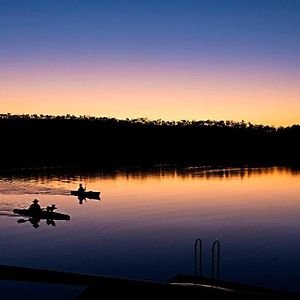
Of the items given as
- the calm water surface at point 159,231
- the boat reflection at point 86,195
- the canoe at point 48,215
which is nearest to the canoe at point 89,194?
the boat reflection at point 86,195

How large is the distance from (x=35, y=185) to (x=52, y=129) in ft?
272

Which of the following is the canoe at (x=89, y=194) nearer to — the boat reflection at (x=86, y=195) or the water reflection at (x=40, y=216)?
the boat reflection at (x=86, y=195)

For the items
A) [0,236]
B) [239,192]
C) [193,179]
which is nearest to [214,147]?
[193,179]

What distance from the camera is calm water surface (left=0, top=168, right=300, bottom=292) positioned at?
1892 cm

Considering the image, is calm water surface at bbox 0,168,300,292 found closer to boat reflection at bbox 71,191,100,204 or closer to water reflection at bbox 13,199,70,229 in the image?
water reflection at bbox 13,199,70,229

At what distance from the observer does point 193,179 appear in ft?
198

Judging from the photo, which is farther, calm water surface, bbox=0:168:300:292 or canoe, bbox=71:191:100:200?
canoe, bbox=71:191:100:200

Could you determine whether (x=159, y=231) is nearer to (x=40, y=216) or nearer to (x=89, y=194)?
(x=40, y=216)

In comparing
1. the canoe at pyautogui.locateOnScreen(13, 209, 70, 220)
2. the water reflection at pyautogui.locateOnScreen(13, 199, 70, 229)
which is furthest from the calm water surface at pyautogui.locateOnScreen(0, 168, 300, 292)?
the canoe at pyautogui.locateOnScreen(13, 209, 70, 220)

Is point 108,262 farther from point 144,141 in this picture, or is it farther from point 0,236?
point 144,141

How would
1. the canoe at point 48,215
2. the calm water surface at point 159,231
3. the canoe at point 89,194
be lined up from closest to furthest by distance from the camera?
the calm water surface at point 159,231
the canoe at point 48,215
the canoe at point 89,194

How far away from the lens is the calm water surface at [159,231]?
18922 millimetres

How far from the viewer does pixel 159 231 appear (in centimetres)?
2708

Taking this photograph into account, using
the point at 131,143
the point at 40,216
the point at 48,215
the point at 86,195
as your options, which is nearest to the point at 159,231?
the point at 48,215
